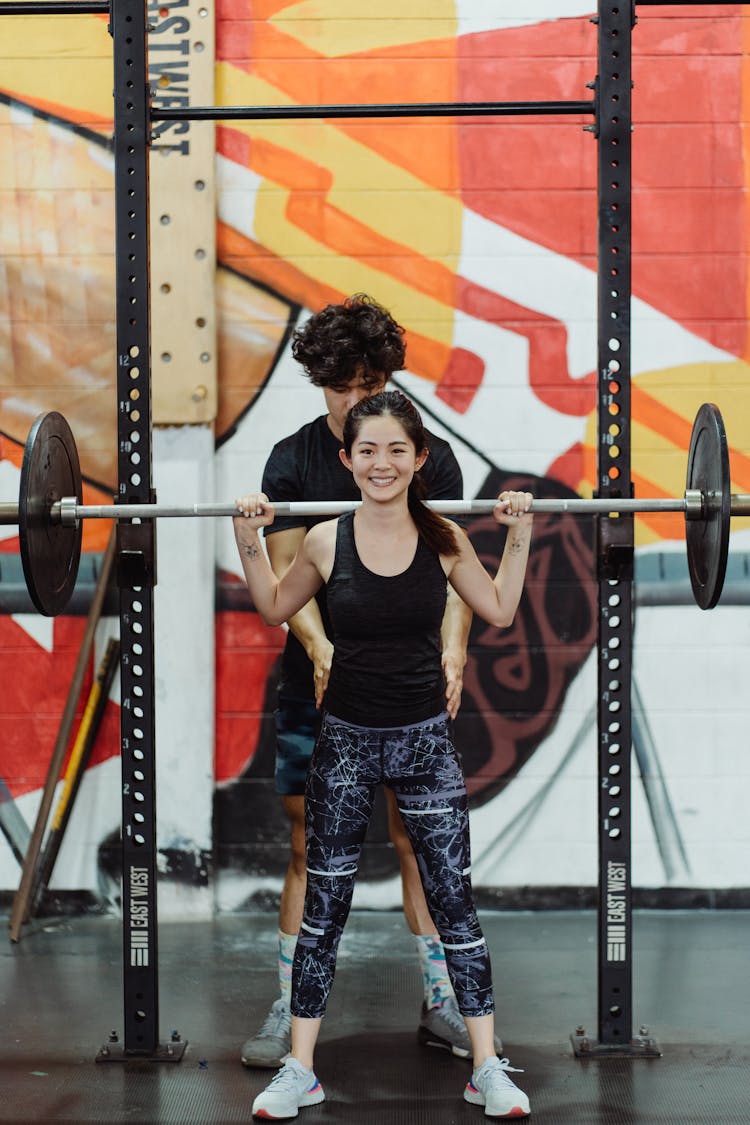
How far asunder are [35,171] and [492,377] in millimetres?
1470

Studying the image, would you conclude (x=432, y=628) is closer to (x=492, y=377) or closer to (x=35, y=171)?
(x=492, y=377)

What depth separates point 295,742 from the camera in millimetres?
2799

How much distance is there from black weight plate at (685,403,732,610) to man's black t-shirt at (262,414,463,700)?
1.65ft

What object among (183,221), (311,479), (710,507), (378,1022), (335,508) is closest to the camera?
(335,508)

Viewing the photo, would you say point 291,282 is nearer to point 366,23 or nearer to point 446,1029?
point 366,23

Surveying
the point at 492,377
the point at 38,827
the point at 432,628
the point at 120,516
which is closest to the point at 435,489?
the point at 432,628

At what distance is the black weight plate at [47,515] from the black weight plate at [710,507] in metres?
1.28

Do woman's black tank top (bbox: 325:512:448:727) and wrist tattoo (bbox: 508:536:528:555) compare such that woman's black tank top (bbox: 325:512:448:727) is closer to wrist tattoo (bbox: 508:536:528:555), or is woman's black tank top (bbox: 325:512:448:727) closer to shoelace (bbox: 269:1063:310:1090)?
wrist tattoo (bbox: 508:536:528:555)

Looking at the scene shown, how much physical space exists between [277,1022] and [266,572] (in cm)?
100

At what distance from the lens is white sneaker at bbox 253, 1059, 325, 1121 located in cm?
240

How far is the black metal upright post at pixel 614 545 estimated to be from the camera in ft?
8.70

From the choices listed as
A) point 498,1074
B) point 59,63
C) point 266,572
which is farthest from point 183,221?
point 498,1074

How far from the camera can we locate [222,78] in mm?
3730

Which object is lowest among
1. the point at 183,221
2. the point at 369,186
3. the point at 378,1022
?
the point at 378,1022
